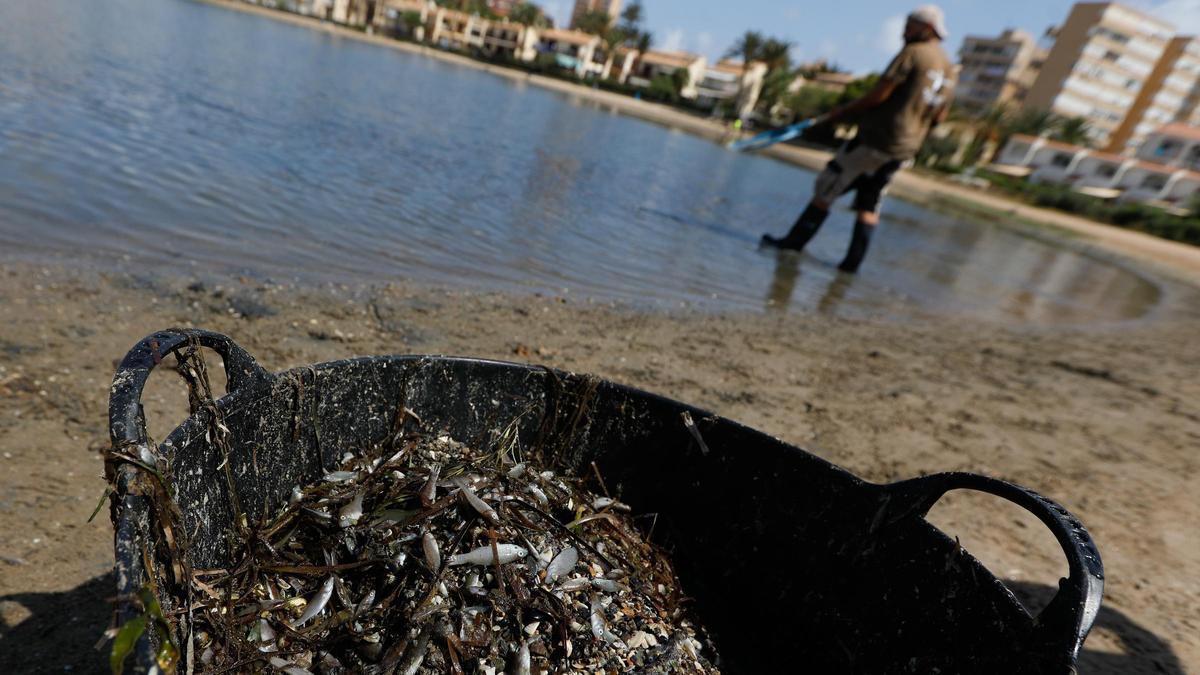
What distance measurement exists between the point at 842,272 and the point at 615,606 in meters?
8.39

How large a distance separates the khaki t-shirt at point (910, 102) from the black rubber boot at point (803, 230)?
131 centimetres

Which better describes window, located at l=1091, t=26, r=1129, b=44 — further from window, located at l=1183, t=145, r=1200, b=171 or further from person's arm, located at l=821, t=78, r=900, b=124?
person's arm, located at l=821, t=78, r=900, b=124

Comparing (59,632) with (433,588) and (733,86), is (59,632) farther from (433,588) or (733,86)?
(733,86)

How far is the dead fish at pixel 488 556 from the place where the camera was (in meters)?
1.50

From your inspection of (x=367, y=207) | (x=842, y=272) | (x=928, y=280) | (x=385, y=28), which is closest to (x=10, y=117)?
(x=367, y=207)

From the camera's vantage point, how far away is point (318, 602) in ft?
4.57

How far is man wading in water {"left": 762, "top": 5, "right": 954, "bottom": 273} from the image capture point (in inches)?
287

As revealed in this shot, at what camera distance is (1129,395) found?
5.51 m

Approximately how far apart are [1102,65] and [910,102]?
99990mm

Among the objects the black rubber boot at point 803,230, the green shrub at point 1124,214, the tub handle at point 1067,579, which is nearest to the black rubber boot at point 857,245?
the black rubber boot at point 803,230

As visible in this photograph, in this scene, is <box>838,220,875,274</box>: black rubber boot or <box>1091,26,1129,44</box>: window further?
<box>1091,26,1129,44</box>: window

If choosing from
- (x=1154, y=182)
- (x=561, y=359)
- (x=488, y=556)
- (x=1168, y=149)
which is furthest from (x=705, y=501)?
(x=1168, y=149)

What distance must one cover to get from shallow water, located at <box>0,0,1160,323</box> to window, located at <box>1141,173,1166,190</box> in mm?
52928

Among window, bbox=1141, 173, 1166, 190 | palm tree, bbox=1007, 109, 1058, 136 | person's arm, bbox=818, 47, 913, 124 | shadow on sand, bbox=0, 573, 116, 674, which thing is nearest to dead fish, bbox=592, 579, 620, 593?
shadow on sand, bbox=0, 573, 116, 674
